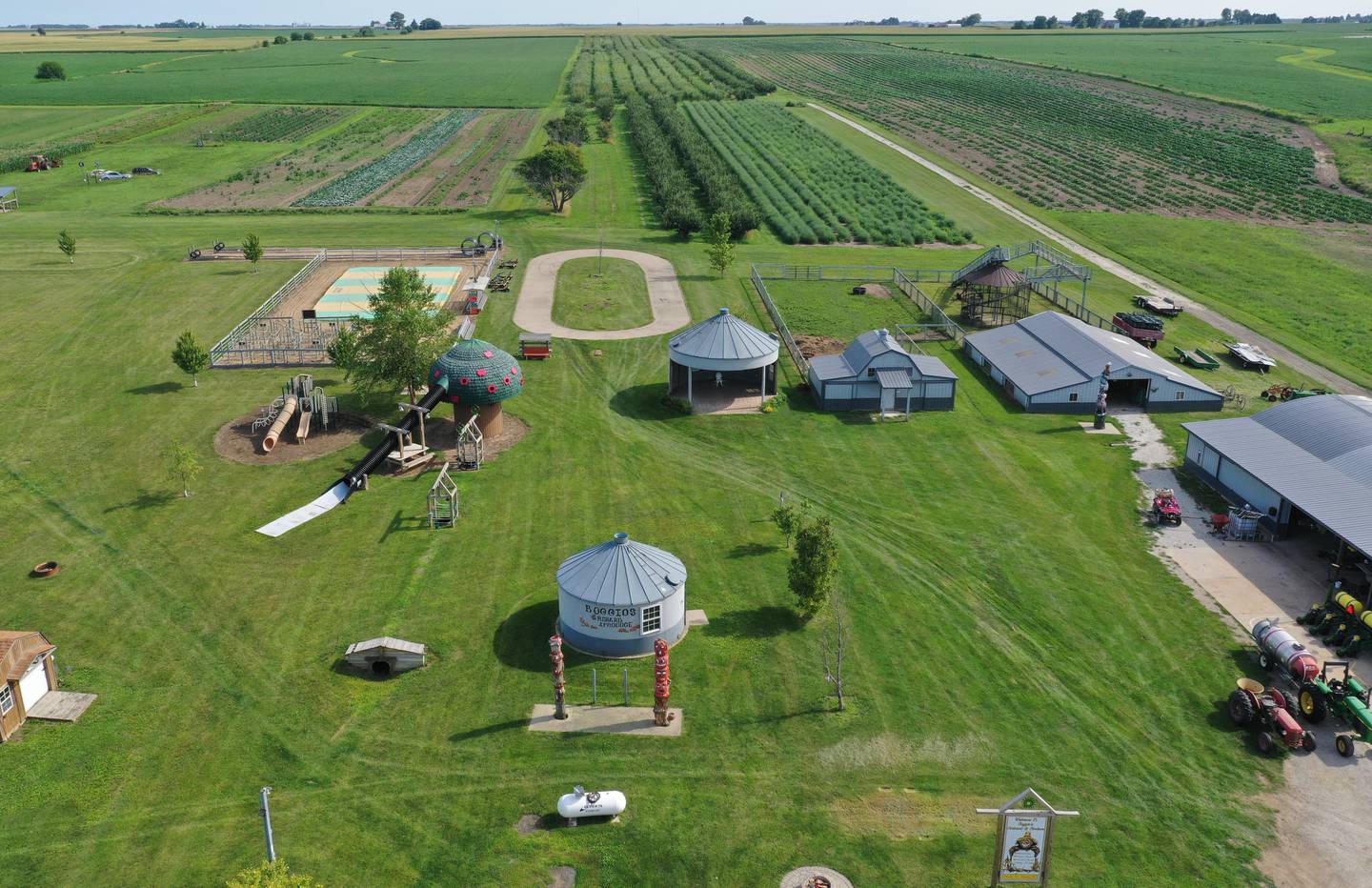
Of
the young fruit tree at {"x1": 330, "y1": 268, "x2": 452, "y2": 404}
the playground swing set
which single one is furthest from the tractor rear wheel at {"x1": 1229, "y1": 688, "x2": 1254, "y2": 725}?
the playground swing set

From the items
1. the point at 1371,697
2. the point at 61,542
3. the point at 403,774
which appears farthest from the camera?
the point at 61,542

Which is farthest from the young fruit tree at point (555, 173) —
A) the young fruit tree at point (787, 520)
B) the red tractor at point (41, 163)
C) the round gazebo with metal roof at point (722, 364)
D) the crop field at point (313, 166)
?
→ the young fruit tree at point (787, 520)

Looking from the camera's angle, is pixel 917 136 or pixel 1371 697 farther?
pixel 917 136

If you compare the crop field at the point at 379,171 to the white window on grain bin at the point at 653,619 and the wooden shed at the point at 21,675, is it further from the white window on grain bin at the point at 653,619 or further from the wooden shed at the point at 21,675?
the white window on grain bin at the point at 653,619

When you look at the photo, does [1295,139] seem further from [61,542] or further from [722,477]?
[61,542]

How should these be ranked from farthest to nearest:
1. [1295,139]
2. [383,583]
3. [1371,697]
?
[1295,139]
[383,583]
[1371,697]

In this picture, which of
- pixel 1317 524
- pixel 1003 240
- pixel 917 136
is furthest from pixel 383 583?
pixel 917 136

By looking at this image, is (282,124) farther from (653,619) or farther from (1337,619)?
(1337,619)
